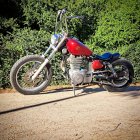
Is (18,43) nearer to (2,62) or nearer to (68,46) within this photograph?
(2,62)

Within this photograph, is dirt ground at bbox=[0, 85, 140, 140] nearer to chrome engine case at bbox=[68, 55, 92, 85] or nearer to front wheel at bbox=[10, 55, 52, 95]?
front wheel at bbox=[10, 55, 52, 95]

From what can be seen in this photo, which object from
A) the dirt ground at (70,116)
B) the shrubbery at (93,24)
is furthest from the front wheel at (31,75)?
the shrubbery at (93,24)

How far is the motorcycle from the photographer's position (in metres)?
6.34

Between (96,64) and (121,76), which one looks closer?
(96,64)

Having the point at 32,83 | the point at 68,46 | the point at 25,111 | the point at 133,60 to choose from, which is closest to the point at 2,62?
the point at 32,83

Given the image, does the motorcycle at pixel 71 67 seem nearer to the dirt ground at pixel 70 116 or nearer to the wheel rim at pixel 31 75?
the wheel rim at pixel 31 75

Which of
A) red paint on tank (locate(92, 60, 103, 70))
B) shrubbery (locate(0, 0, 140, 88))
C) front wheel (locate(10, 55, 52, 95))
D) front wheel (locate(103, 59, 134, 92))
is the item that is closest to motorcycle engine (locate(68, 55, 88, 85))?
red paint on tank (locate(92, 60, 103, 70))

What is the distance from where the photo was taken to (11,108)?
5340 mm

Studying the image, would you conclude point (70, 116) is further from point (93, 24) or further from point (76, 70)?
point (93, 24)

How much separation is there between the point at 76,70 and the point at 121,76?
4.17ft

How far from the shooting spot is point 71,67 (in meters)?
6.42

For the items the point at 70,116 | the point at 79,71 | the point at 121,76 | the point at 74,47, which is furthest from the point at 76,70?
the point at 70,116

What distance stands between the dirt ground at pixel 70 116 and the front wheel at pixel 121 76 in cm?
25

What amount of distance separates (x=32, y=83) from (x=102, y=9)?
5.32m
